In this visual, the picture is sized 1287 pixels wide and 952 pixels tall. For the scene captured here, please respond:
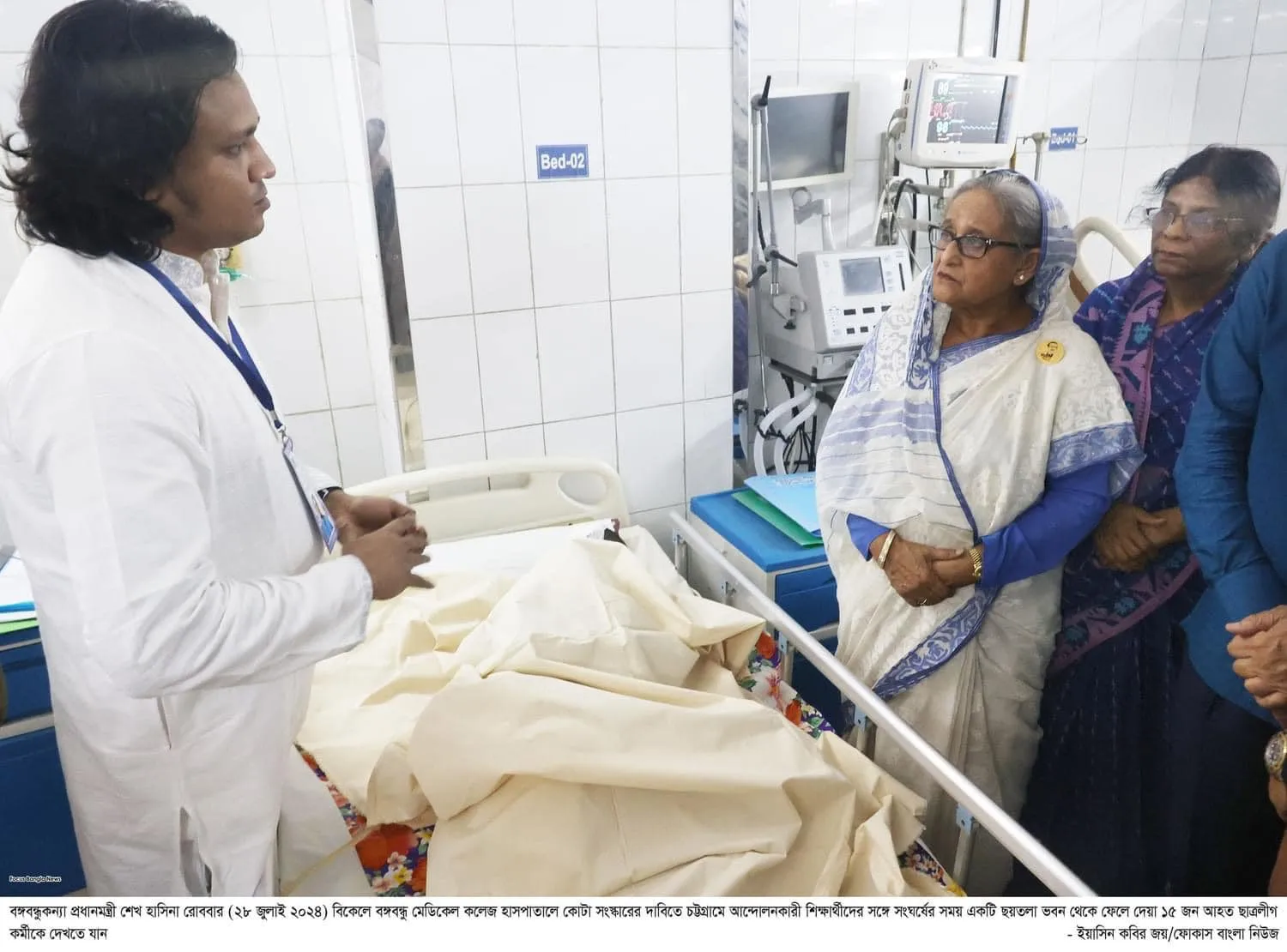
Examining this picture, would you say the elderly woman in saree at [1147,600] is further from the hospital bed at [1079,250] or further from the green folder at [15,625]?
the green folder at [15,625]

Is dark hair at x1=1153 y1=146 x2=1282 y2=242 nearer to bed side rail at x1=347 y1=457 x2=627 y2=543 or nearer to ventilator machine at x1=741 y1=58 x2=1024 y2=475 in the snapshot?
ventilator machine at x1=741 y1=58 x2=1024 y2=475

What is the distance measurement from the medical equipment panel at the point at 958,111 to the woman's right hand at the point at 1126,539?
1.34 metres

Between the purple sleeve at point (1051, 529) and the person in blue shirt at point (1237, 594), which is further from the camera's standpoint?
the purple sleeve at point (1051, 529)

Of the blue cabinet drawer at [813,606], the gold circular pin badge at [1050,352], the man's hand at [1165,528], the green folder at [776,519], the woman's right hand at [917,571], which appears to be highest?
the gold circular pin badge at [1050,352]

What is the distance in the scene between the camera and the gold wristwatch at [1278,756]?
1226 millimetres

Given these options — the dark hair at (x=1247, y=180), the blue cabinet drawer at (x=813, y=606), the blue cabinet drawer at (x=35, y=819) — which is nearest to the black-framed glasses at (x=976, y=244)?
the dark hair at (x=1247, y=180)

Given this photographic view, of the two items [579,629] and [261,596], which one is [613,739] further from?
[261,596]

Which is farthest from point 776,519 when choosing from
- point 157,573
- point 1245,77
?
point 1245,77

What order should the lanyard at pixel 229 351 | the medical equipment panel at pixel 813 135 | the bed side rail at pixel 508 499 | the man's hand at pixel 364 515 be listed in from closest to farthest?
the lanyard at pixel 229 351, the man's hand at pixel 364 515, the bed side rail at pixel 508 499, the medical equipment panel at pixel 813 135

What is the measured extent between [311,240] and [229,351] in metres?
1.55

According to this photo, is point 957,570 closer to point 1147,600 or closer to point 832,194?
point 1147,600

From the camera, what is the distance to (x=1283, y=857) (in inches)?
50.1

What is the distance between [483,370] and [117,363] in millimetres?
Answer: 1372
